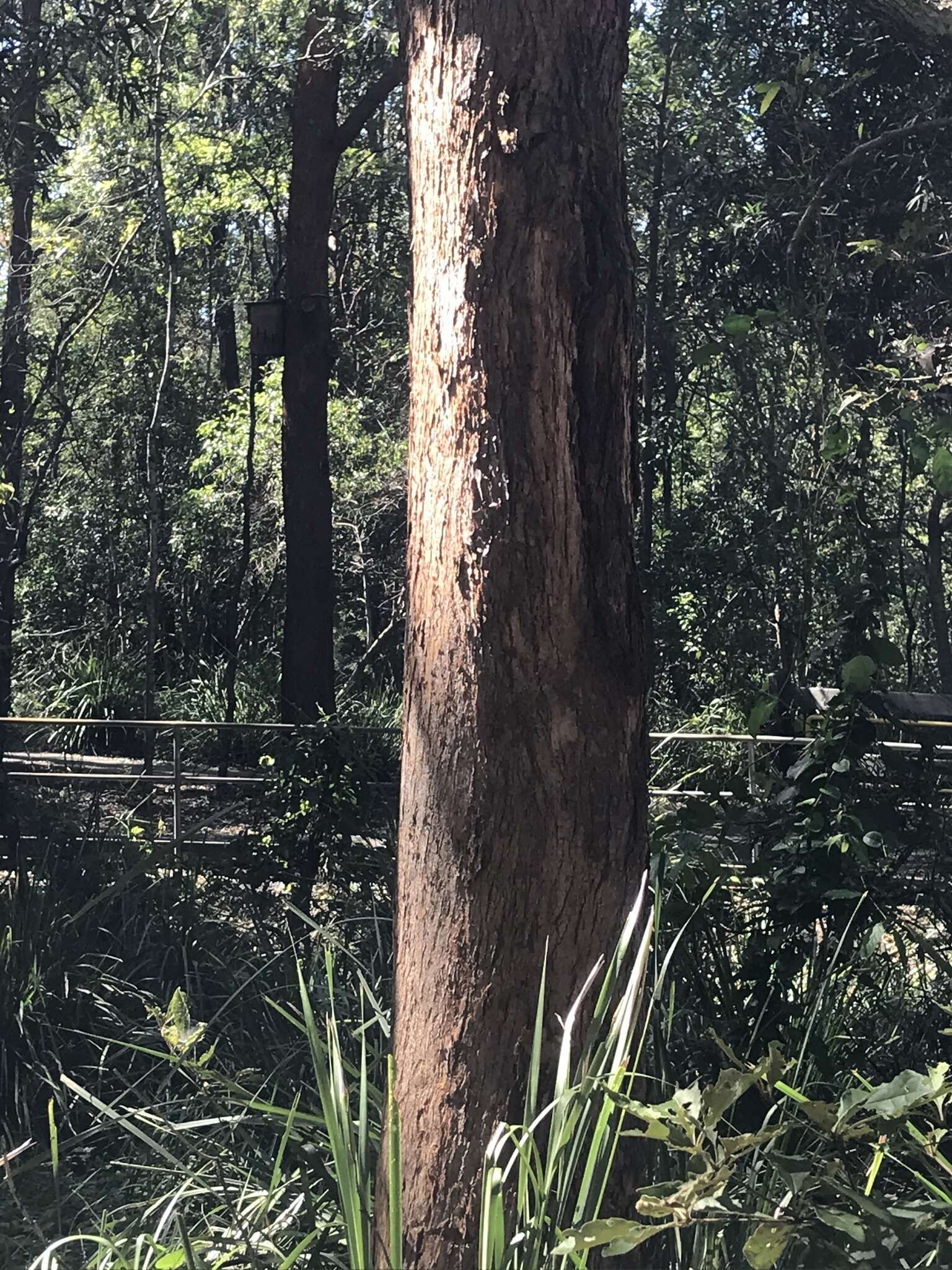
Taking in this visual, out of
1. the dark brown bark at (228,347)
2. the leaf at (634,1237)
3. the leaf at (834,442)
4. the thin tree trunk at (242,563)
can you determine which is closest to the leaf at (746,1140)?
the leaf at (634,1237)

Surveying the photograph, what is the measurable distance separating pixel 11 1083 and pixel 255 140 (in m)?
14.4

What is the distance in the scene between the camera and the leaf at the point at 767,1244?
6.32 ft

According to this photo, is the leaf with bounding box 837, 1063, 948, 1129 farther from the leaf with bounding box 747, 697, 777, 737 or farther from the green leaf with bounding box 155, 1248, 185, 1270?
the leaf with bounding box 747, 697, 777, 737

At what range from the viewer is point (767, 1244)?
1955 millimetres

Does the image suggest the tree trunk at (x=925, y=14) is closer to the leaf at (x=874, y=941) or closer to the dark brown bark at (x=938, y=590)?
the leaf at (x=874, y=941)

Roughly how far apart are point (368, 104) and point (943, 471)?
1090 centimetres

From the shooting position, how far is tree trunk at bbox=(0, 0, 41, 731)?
816 cm

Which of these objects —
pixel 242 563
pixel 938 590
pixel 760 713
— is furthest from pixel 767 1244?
pixel 242 563

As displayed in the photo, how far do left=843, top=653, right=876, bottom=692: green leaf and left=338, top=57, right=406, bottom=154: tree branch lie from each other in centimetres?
1008

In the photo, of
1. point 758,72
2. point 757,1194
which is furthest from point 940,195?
point 757,1194

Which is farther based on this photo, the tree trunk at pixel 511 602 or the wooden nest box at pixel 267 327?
the wooden nest box at pixel 267 327

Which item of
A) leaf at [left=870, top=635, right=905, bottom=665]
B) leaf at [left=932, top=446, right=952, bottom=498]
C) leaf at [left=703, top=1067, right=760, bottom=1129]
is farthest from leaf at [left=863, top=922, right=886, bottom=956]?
leaf at [left=703, top=1067, right=760, bottom=1129]

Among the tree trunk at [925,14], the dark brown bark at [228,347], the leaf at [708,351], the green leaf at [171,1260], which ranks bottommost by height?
the green leaf at [171,1260]

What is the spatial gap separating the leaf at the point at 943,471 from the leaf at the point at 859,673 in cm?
58
